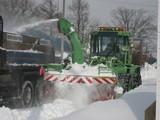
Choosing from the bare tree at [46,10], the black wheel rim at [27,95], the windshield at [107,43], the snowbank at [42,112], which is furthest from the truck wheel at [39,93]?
the bare tree at [46,10]

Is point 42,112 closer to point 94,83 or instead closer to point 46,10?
point 94,83

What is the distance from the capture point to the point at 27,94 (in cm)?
1430

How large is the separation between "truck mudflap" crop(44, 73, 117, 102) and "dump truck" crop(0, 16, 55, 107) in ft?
2.98

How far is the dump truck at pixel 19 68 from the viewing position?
13.0 metres

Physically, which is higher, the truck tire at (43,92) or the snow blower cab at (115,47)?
the snow blower cab at (115,47)

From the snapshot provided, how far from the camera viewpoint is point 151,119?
629 centimetres

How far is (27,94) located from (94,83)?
84.1 inches

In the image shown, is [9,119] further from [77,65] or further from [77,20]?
[77,20]

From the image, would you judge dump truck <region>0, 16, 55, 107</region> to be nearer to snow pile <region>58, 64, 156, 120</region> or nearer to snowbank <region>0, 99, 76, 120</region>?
snowbank <region>0, 99, 76, 120</region>

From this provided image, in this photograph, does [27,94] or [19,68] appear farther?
[27,94]

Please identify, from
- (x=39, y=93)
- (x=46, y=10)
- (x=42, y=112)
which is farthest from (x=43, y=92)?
(x=46, y=10)

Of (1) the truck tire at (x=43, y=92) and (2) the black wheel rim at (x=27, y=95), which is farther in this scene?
(1) the truck tire at (x=43, y=92)

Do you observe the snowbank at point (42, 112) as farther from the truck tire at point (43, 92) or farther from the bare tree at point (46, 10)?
the bare tree at point (46, 10)

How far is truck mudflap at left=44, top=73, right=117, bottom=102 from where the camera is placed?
1359 centimetres
